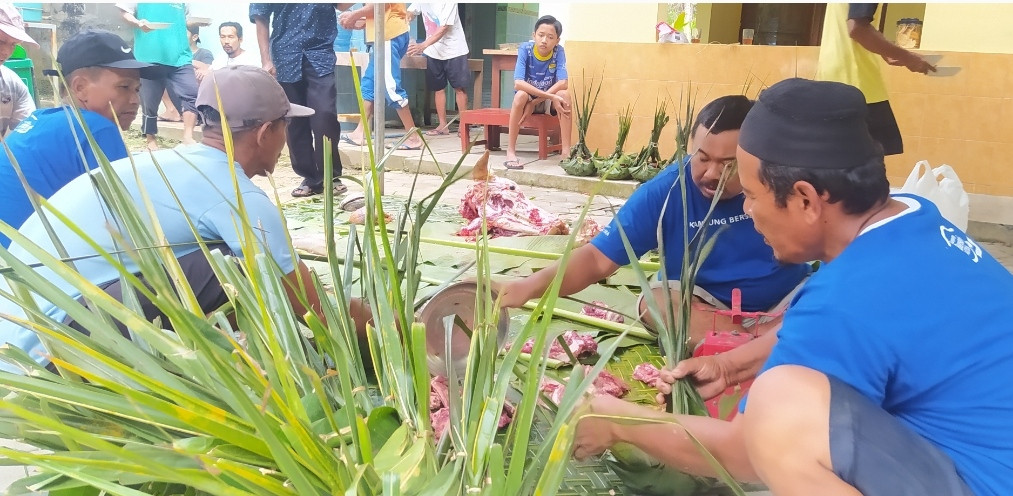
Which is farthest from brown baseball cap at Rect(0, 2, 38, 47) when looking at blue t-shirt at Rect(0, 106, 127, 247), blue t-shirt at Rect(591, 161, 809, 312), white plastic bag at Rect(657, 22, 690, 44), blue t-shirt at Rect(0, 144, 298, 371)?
white plastic bag at Rect(657, 22, 690, 44)

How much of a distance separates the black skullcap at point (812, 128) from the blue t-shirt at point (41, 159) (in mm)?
1917

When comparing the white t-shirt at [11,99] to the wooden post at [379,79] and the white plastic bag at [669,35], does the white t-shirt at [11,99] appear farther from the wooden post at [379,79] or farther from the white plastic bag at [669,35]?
the white plastic bag at [669,35]

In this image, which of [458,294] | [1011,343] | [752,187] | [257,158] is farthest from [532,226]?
[1011,343]

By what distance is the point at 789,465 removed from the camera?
1.19m

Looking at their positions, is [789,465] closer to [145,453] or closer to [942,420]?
[942,420]

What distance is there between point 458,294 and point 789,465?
869mm

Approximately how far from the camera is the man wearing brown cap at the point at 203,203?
71.6 inches

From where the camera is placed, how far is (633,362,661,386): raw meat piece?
240cm

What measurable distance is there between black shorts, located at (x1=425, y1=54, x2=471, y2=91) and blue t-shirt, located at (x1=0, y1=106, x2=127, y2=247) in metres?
6.33

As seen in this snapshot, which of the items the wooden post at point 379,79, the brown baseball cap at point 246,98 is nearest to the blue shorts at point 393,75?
the wooden post at point 379,79

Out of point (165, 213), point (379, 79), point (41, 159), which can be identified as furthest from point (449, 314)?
point (379, 79)

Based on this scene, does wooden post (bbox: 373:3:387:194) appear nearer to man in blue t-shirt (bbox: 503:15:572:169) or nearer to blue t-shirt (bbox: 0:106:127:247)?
blue t-shirt (bbox: 0:106:127:247)

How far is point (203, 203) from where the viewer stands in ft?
6.46

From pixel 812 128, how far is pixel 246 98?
159cm
